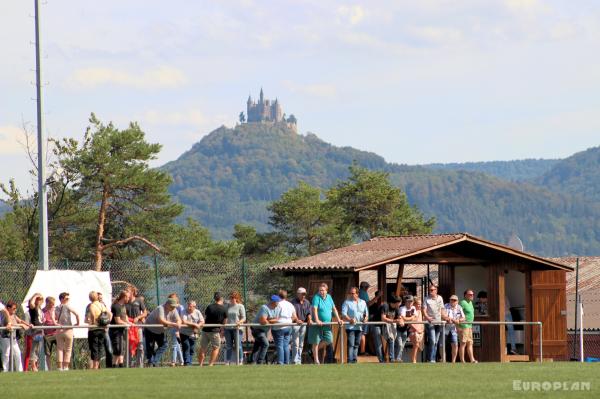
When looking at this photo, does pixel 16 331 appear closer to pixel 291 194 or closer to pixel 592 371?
pixel 592 371

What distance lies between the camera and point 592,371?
2052 cm

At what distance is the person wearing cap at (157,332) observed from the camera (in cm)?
2541

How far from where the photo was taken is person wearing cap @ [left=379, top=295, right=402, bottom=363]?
26.8 metres

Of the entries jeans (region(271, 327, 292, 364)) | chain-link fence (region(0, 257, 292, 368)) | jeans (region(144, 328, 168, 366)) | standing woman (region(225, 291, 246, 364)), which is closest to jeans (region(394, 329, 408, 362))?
jeans (region(271, 327, 292, 364))

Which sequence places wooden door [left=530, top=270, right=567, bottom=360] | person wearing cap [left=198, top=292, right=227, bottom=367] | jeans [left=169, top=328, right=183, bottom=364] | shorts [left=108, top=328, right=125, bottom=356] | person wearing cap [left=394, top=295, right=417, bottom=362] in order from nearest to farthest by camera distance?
shorts [left=108, top=328, right=125, bottom=356], jeans [left=169, top=328, right=183, bottom=364], person wearing cap [left=198, top=292, right=227, bottom=367], person wearing cap [left=394, top=295, right=417, bottom=362], wooden door [left=530, top=270, right=567, bottom=360]

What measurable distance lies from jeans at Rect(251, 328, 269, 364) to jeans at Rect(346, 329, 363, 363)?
178cm

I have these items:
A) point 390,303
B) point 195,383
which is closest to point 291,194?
point 390,303

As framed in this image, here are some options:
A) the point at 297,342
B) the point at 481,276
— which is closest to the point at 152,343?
the point at 297,342

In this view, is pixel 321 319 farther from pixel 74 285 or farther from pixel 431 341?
pixel 74 285

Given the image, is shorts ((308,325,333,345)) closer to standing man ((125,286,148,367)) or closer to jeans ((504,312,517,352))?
standing man ((125,286,148,367))

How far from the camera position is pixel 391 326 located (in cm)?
2686

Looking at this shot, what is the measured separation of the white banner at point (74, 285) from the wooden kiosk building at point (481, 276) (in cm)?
496

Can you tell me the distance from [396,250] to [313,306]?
4.11 meters

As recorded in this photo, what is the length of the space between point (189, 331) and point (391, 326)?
4228 mm
